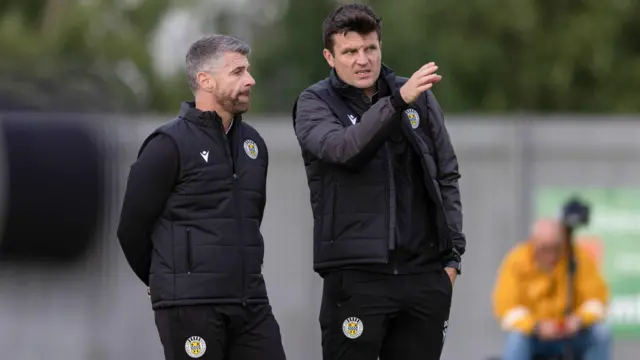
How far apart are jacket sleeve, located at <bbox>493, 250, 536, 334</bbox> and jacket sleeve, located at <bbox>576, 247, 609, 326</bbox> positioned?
13.9 inches

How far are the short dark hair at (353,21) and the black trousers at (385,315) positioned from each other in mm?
976

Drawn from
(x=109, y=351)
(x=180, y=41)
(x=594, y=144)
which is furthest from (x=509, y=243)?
(x=180, y=41)

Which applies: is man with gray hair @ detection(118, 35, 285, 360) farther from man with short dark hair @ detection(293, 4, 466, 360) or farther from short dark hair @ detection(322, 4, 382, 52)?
short dark hair @ detection(322, 4, 382, 52)

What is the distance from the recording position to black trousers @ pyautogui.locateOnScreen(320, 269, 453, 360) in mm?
5461

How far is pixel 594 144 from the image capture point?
1285 centimetres

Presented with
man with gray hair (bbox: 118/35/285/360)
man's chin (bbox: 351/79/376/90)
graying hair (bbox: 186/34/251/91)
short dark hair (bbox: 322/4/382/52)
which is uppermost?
short dark hair (bbox: 322/4/382/52)

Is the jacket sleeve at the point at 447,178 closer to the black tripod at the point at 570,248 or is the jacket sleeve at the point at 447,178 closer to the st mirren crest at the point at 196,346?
the st mirren crest at the point at 196,346

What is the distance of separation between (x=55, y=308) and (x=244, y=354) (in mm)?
7471

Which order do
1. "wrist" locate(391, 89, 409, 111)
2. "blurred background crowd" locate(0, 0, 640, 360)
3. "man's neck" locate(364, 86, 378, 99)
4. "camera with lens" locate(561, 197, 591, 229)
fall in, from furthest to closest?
"blurred background crowd" locate(0, 0, 640, 360)
"camera with lens" locate(561, 197, 591, 229)
"man's neck" locate(364, 86, 378, 99)
"wrist" locate(391, 89, 409, 111)

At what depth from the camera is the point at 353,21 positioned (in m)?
5.50

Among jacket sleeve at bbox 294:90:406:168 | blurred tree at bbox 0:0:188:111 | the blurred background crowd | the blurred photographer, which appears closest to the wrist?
jacket sleeve at bbox 294:90:406:168

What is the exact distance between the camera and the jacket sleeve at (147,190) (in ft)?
17.7

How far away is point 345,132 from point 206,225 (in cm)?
66

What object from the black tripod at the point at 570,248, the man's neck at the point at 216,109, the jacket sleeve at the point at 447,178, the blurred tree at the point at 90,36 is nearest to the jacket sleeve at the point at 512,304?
the black tripod at the point at 570,248
